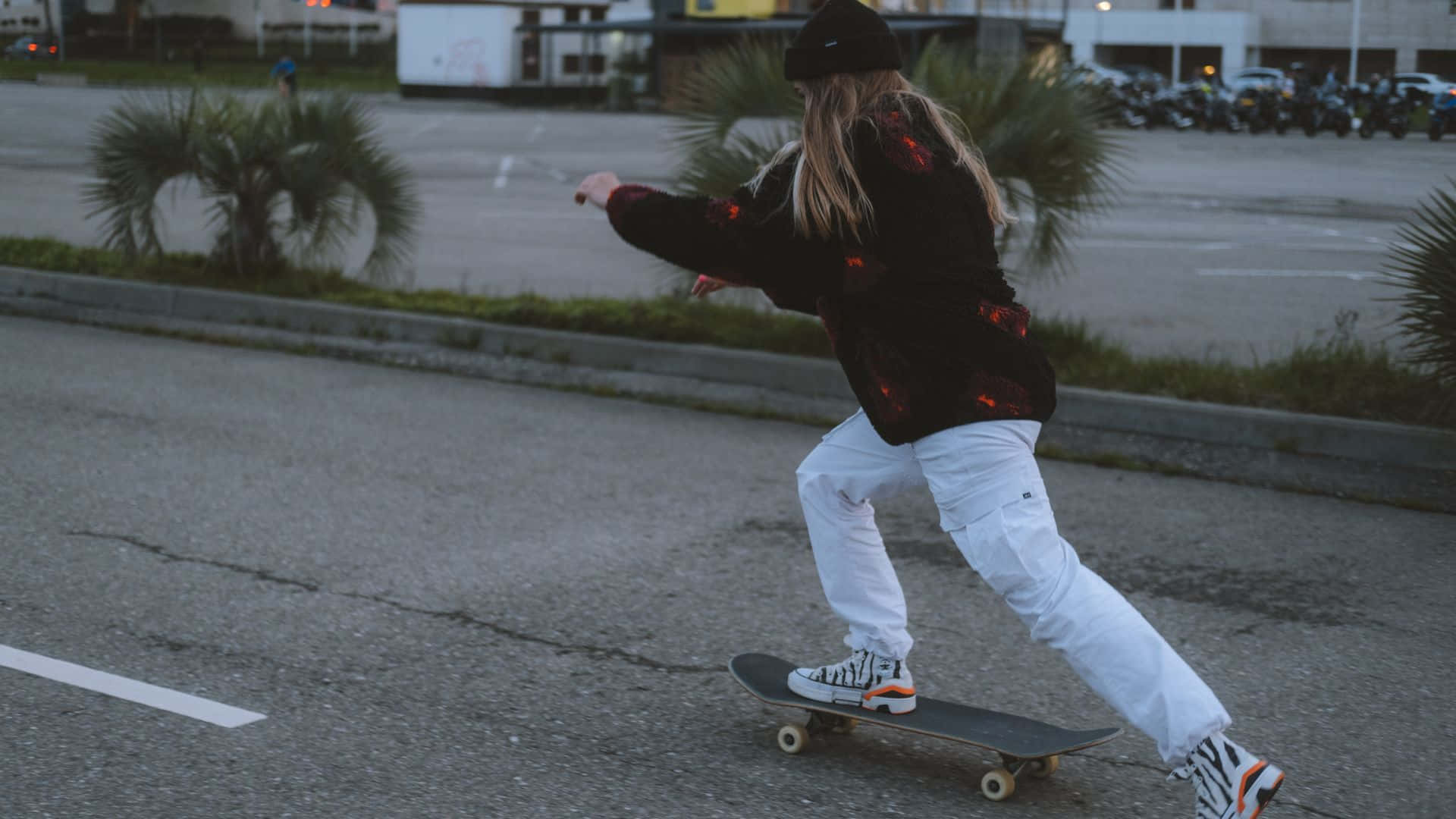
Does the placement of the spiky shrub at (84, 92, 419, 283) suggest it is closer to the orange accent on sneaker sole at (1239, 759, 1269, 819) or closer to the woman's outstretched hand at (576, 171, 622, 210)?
the woman's outstretched hand at (576, 171, 622, 210)

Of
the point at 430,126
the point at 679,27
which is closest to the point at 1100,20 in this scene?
the point at 430,126

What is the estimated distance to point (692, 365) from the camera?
29.2 ft

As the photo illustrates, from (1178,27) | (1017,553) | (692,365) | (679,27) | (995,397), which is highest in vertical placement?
(679,27)

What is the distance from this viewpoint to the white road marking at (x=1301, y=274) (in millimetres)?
13094

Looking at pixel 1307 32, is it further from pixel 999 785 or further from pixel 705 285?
pixel 999 785

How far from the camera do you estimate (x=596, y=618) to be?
5.11 m

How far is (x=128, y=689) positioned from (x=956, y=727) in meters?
2.31

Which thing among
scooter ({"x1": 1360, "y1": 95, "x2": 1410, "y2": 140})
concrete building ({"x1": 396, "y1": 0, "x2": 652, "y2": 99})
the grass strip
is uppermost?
concrete building ({"x1": 396, "y1": 0, "x2": 652, "y2": 99})

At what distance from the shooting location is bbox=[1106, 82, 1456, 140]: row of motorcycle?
959cm

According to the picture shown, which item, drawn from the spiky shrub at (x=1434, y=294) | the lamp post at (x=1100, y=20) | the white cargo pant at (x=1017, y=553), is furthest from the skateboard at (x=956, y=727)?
the lamp post at (x=1100, y=20)

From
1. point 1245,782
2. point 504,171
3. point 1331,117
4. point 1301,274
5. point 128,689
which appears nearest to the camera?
point 1245,782

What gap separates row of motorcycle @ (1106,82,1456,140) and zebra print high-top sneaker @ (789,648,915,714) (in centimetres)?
589

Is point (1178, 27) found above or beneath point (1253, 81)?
beneath

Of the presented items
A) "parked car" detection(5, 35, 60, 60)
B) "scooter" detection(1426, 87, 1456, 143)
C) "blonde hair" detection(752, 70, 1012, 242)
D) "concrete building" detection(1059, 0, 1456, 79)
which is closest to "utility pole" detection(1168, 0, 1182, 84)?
"concrete building" detection(1059, 0, 1456, 79)
